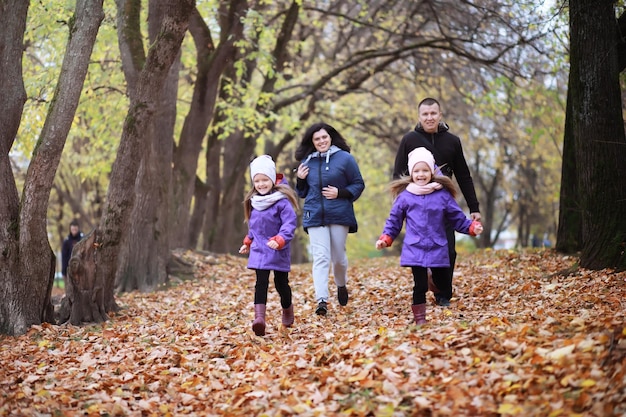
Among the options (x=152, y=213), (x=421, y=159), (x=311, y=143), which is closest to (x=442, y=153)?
(x=421, y=159)

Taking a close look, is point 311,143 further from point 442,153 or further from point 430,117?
point 442,153

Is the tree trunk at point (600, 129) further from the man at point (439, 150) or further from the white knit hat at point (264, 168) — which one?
the white knit hat at point (264, 168)

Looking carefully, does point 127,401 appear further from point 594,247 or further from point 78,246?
point 594,247

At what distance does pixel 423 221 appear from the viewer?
7.63 m

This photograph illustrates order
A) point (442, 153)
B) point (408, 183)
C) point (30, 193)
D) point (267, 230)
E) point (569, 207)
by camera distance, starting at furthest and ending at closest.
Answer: point (569, 207) → point (30, 193) → point (442, 153) → point (267, 230) → point (408, 183)

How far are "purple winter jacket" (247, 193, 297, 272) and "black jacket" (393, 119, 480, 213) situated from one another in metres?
1.60

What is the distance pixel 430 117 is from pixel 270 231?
8.12 ft

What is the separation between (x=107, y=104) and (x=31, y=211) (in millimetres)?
10418

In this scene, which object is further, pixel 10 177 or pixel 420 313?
pixel 10 177

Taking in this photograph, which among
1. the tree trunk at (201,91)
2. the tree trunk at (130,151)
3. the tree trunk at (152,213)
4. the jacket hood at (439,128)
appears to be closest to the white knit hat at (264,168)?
the jacket hood at (439,128)

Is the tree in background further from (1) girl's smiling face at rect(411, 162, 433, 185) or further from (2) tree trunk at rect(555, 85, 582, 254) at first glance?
(2) tree trunk at rect(555, 85, 582, 254)

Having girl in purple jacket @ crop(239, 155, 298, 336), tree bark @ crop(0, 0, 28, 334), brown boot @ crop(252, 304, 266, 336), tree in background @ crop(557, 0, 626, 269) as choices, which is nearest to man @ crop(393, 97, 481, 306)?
girl in purple jacket @ crop(239, 155, 298, 336)

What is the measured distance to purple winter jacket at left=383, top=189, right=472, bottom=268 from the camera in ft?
24.8

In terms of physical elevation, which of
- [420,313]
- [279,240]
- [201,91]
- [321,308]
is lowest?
[321,308]
